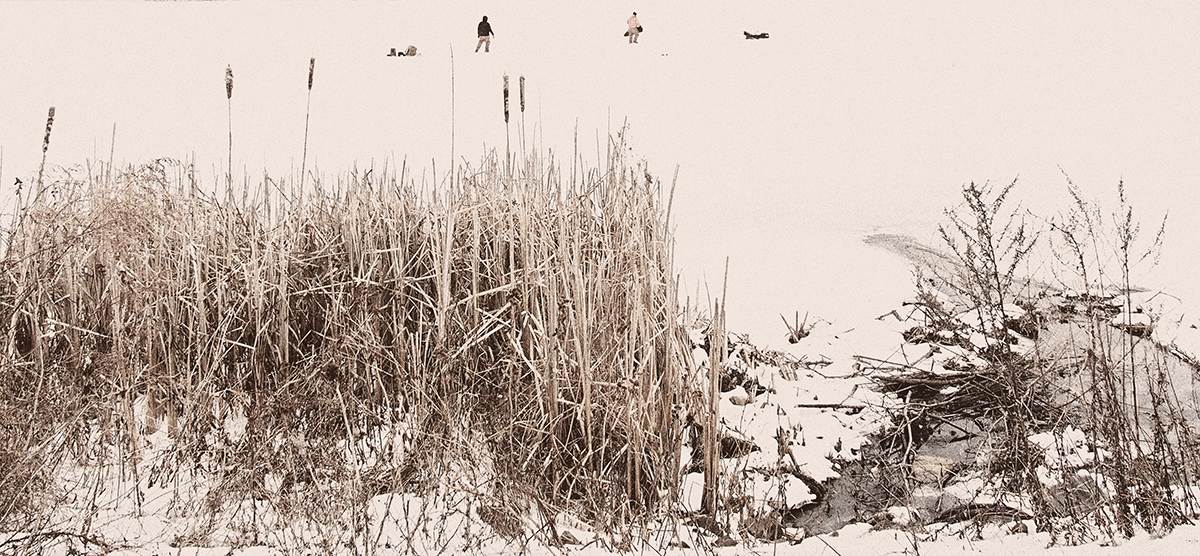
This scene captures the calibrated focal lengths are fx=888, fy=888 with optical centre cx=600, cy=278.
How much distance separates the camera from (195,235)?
10.9 ft

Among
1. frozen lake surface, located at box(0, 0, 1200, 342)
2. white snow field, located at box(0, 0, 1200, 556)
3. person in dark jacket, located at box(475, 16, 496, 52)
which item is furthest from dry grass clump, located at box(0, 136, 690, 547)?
person in dark jacket, located at box(475, 16, 496, 52)

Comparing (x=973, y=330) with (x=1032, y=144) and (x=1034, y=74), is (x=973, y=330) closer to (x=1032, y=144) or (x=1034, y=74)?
(x=1032, y=144)

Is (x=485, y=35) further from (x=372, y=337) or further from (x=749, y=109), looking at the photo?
(x=372, y=337)

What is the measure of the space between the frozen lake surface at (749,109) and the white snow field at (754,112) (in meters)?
0.02

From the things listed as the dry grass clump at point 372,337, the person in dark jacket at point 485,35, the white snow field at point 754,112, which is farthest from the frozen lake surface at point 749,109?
the dry grass clump at point 372,337

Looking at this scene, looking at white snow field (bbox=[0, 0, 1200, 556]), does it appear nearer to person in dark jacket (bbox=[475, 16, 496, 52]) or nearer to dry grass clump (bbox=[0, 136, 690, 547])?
person in dark jacket (bbox=[475, 16, 496, 52])

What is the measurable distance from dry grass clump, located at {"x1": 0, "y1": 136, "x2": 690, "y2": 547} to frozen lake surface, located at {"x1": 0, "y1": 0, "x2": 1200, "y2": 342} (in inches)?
31.2

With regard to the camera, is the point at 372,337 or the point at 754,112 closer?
the point at 372,337

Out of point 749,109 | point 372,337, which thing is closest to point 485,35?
point 749,109

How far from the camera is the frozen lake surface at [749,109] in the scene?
16.8 ft

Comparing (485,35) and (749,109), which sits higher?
(485,35)

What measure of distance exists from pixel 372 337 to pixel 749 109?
4.90 metres

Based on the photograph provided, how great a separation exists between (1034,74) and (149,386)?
7.09 m

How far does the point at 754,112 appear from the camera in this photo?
704cm
